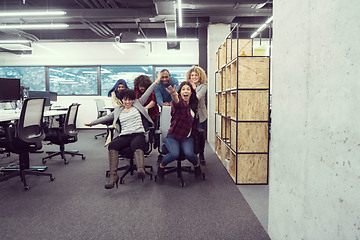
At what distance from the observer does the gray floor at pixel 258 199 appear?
6.82 ft

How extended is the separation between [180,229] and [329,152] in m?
1.23

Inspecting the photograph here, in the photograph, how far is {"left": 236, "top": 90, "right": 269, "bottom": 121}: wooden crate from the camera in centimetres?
274

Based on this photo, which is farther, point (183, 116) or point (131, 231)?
point (183, 116)

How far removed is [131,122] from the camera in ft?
9.92

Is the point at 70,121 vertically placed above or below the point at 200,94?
below

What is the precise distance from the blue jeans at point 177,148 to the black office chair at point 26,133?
1.44 meters

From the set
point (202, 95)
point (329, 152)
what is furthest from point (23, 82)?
point (329, 152)

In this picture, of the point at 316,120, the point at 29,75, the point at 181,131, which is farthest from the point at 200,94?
the point at 29,75

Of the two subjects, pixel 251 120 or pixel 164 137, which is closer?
pixel 251 120

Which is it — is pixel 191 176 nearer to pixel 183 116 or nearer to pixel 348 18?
pixel 183 116

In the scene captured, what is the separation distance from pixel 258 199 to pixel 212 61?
Answer: 12.5ft

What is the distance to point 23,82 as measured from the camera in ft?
27.9

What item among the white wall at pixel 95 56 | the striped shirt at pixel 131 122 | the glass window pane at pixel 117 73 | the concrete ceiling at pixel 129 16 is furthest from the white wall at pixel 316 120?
the glass window pane at pixel 117 73

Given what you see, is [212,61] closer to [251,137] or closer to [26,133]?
[251,137]
